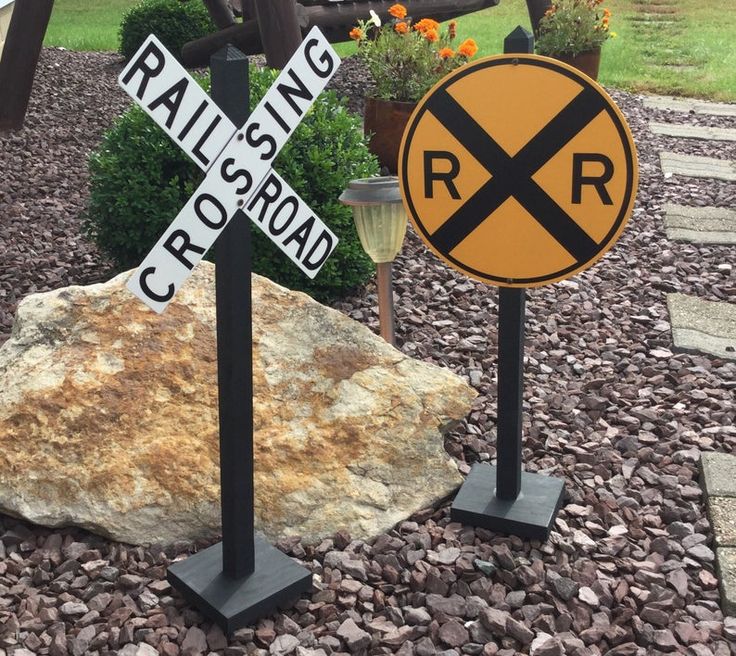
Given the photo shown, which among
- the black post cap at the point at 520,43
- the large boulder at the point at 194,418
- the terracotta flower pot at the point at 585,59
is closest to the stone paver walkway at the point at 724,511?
the large boulder at the point at 194,418

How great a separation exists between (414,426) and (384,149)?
3.05 metres

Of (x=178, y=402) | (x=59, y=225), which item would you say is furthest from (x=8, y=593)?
(x=59, y=225)

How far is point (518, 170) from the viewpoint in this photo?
2.08 meters

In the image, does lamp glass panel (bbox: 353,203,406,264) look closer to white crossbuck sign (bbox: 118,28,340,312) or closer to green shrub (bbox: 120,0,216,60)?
white crossbuck sign (bbox: 118,28,340,312)

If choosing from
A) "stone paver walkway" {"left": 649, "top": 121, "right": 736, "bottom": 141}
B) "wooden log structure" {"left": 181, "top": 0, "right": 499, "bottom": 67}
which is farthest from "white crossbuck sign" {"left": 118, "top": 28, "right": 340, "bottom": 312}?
"stone paver walkway" {"left": 649, "top": 121, "right": 736, "bottom": 141}

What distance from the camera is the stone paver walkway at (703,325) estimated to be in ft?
11.8

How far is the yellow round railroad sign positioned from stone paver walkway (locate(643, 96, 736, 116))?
7159 millimetres

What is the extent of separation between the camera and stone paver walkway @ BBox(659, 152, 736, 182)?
248 inches

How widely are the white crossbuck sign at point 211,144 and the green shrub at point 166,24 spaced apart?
330 inches

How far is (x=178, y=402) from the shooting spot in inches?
98.5

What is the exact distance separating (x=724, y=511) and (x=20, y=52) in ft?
17.7

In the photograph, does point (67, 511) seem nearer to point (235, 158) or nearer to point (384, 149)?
point (235, 158)

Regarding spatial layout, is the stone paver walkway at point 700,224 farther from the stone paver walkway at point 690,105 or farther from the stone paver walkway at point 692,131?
the stone paver walkway at point 690,105

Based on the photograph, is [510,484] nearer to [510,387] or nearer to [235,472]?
[510,387]
